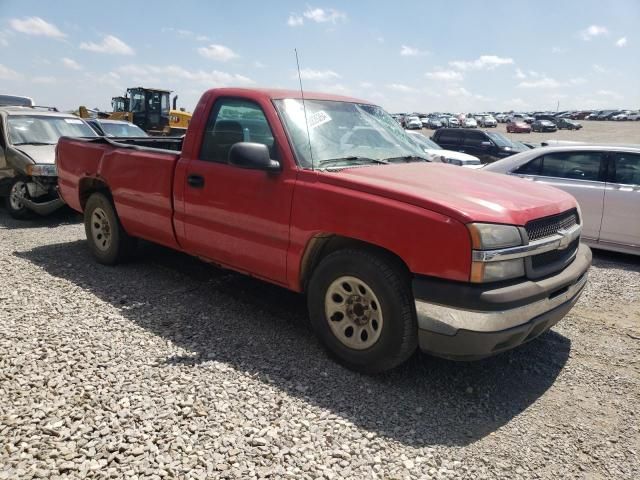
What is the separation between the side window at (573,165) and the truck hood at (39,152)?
7.79 meters

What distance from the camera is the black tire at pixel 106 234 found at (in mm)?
5434

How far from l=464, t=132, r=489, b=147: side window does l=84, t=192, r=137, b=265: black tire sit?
16.0 m

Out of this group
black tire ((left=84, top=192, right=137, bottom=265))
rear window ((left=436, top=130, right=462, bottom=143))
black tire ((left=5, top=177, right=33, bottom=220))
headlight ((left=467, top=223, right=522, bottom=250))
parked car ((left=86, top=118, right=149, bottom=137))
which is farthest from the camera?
rear window ((left=436, top=130, right=462, bottom=143))

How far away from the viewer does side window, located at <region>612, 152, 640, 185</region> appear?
6.69 m

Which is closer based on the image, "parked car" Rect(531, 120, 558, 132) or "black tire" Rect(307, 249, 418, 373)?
"black tire" Rect(307, 249, 418, 373)

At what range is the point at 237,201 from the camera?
3.89 m

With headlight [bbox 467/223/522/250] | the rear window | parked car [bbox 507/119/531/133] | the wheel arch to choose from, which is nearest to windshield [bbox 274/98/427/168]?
the wheel arch

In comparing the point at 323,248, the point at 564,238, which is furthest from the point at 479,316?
the point at 323,248

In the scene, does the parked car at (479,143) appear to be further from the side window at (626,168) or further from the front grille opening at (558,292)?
the front grille opening at (558,292)

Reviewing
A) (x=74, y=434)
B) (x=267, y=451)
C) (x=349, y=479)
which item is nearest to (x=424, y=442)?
(x=349, y=479)

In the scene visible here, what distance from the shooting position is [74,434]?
264cm

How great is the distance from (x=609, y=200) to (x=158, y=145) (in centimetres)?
621

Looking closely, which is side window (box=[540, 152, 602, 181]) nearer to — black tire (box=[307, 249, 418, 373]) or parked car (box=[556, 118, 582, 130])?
black tire (box=[307, 249, 418, 373])

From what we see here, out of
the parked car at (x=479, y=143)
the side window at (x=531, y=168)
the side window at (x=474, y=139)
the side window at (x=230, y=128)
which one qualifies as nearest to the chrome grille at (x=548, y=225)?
the side window at (x=230, y=128)
